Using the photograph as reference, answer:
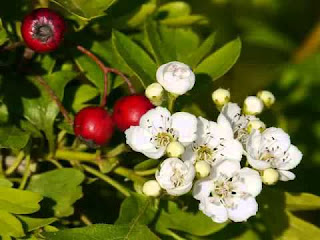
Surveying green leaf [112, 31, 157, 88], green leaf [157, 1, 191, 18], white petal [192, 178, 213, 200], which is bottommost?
white petal [192, 178, 213, 200]

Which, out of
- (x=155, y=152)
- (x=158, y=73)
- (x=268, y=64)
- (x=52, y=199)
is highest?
(x=158, y=73)

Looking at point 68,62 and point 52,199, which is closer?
point 52,199

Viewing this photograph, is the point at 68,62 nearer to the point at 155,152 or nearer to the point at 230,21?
the point at 155,152

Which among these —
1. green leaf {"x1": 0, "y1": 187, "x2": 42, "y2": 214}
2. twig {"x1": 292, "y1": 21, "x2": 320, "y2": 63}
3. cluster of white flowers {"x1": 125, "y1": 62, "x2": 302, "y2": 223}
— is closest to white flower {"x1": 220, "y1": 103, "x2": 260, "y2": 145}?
cluster of white flowers {"x1": 125, "y1": 62, "x2": 302, "y2": 223}

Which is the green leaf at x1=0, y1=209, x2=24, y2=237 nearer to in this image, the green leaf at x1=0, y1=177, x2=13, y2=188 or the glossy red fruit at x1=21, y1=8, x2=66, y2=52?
the green leaf at x1=0, y1=177, x2=13, y2=188

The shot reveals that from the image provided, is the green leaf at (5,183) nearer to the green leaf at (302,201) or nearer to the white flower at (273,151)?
the white flower at (273,151)

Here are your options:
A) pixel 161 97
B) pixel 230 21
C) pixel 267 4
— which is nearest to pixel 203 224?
pixel 161 97

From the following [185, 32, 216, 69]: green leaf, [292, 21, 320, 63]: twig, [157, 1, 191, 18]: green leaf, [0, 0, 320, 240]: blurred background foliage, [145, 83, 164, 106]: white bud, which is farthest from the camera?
[292, 21, 320, 63]: twig
